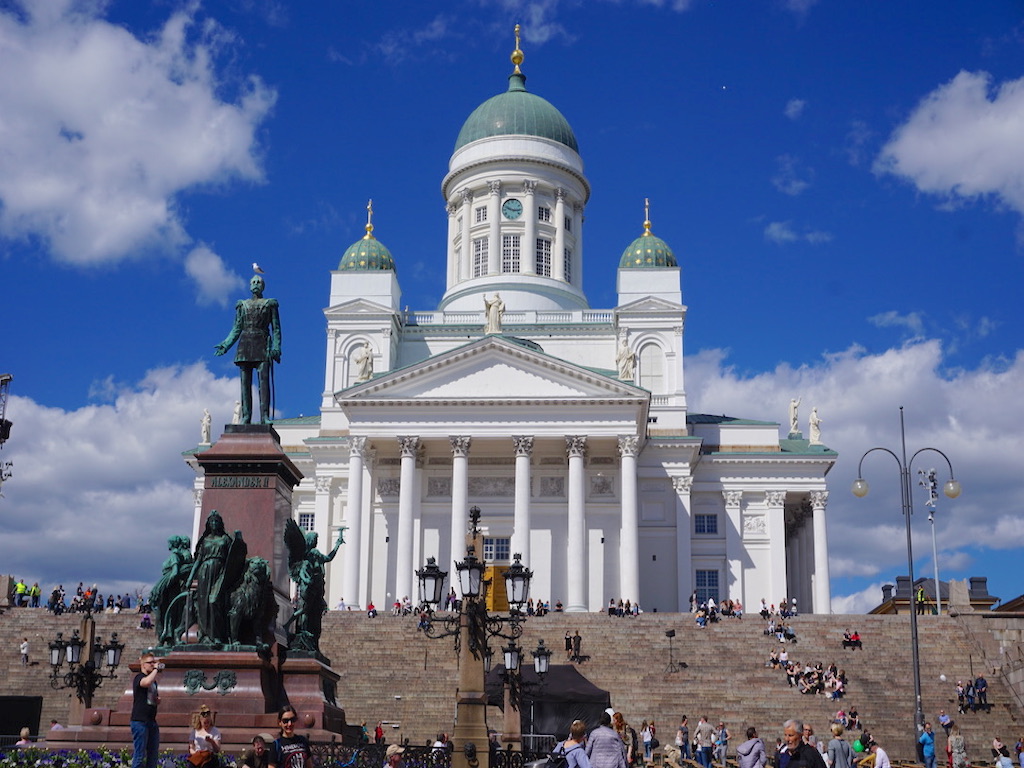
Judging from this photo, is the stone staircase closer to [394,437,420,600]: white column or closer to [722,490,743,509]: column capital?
[394,437,420,600]: white column

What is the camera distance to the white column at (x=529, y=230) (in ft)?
240

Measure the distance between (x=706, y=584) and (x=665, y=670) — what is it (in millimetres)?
21450

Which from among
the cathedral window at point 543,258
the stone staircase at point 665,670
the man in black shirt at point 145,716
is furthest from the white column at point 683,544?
the man in black shirt at point 145,716

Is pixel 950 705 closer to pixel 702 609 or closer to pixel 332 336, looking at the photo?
pixel 702 609

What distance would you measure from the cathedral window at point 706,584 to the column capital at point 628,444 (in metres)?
9.12

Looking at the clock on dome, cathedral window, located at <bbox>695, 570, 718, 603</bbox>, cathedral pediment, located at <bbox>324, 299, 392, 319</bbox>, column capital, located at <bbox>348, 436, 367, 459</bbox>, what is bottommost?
cathedral window, located at <bbox>695, 570, 718, 603</bbox>

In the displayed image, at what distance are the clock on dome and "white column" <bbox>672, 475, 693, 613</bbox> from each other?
2136cm

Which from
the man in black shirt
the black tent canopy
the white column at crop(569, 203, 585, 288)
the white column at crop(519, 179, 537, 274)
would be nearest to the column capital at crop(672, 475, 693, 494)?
the white column at crop(519, 179, 537, 274)

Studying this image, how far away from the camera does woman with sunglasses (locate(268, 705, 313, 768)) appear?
11539 millimetres

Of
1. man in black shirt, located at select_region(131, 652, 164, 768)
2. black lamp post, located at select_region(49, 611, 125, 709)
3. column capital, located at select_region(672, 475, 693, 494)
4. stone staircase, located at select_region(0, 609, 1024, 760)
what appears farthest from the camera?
column capital, located at select_region(672, 475, 693, 494)

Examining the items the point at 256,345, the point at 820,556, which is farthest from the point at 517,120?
the point at 256,345

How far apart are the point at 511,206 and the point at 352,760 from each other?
62.0 metres

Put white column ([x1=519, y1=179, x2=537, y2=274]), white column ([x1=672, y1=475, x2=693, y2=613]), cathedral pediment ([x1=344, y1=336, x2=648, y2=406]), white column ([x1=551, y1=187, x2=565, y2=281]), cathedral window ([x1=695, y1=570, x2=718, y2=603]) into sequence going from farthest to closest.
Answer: white column ([x1=551, y1=187, x2=565, y2=281])
white column ([x1=519, y1=179, x2=537, y2=274])
cathedral window ([x1=695, y1=570, x2=718, y2=603])
white column ([x1=672, y1=475, x2=693, y2=613])
cathedral pediment ([x1=344, y1=336, x2=648, y2=406])

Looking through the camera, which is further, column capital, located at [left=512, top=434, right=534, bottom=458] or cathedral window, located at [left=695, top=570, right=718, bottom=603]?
cathedral window, located at [left=695, top=570, right=718, bottom=603]
